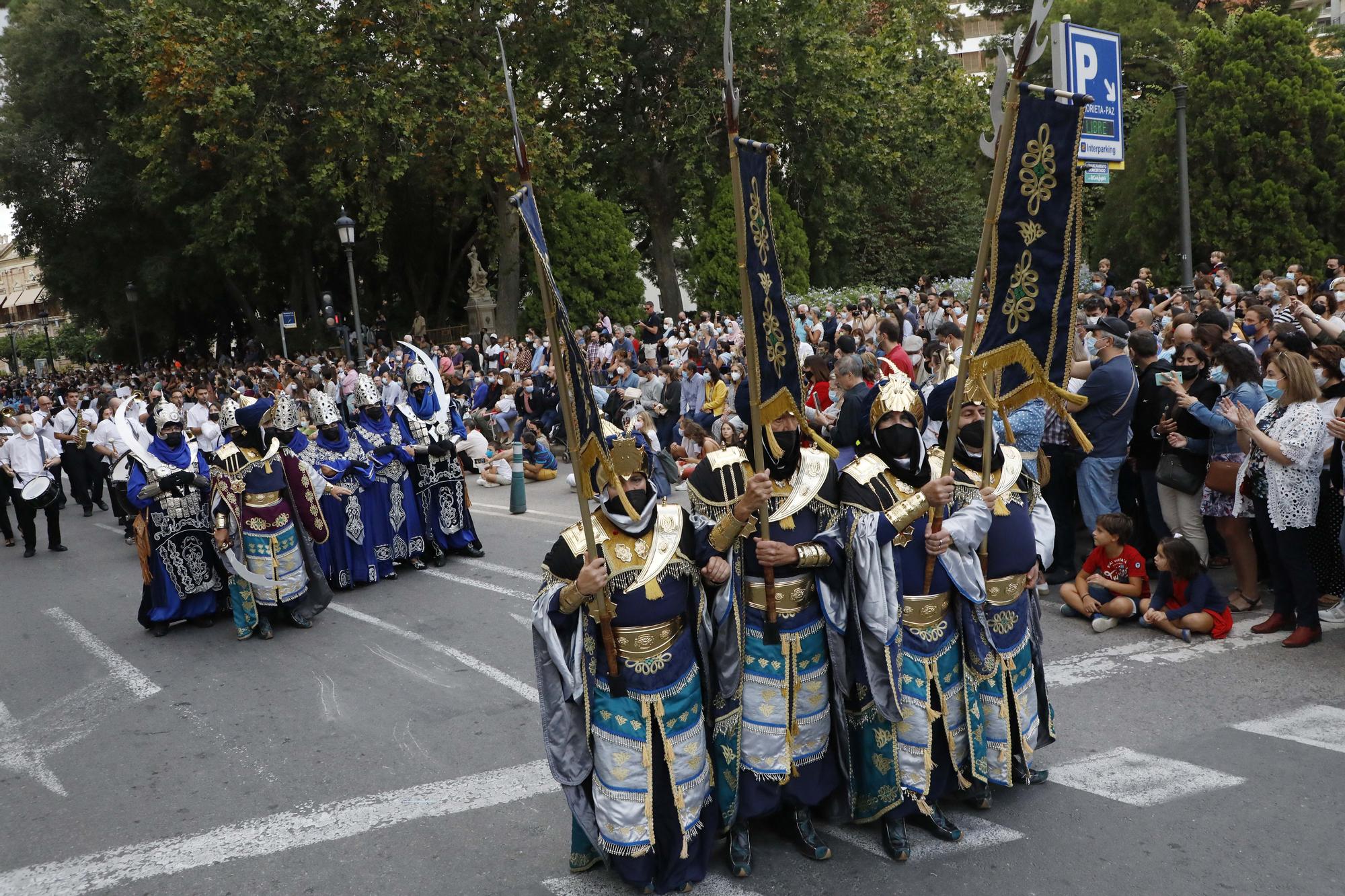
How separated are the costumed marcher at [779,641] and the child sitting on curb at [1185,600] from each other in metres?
3.56

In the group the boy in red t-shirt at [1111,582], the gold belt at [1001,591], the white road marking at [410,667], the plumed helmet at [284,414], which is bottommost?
the white road marking at [410,667]

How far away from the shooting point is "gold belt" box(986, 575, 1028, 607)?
5367 mm

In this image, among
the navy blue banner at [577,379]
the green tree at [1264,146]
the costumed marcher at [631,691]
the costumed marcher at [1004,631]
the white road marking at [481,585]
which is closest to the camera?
the navy blue banner at [577,379]

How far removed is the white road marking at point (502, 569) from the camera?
10883 mm

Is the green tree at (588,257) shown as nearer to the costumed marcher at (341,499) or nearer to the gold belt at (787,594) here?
the costumed marcher at (341,499)

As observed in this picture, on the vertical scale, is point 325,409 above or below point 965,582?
above

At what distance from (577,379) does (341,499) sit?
21.7 feet

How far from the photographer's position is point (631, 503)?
4.83 m

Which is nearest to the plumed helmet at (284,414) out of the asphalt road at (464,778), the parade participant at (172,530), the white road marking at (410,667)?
the parade participant at (172,530)

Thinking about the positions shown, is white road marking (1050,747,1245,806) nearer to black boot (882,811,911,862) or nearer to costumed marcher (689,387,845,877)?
black boot (882,811,911,862)

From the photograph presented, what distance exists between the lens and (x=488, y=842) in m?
5.50

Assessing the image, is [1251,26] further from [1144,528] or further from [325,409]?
[325,409]

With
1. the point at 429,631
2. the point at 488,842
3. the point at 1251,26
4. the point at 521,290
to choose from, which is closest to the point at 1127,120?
the point at 1251,26

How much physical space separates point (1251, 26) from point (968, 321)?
69.6 feet
